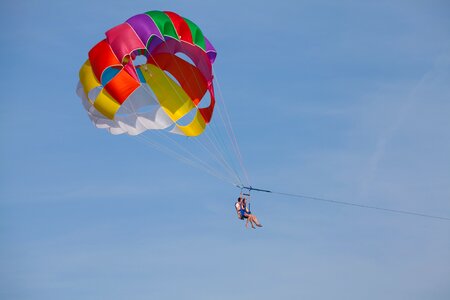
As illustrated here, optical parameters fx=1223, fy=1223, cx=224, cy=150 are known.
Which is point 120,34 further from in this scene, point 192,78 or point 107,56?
point 192,78

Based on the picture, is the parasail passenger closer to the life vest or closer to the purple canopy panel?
A: the life vest

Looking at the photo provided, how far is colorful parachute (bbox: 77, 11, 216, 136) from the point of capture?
3372cm

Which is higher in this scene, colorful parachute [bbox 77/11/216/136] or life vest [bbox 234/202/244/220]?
colorful parachute [bbox 77/11/216/136]

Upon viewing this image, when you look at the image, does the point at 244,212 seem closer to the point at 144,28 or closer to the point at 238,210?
the point at 238,210

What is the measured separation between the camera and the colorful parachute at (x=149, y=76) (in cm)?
3372

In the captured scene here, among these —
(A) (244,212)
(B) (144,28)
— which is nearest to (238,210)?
(A) (244,212)

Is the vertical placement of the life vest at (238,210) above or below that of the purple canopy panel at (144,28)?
below

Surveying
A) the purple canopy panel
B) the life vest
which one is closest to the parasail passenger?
the life vest

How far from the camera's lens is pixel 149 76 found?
35344 mm

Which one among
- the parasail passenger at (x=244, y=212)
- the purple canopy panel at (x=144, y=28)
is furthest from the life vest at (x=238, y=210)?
the purple canopy panel at (x=144, y=28)

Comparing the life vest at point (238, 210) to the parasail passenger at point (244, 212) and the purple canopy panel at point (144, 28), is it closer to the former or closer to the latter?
the parasail passenger at point (244, 212)

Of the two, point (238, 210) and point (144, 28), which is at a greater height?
point (144, 28)

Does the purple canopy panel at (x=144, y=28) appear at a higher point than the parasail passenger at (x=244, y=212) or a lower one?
higher

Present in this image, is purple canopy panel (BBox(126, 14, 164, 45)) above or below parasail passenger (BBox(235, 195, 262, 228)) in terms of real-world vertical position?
above
